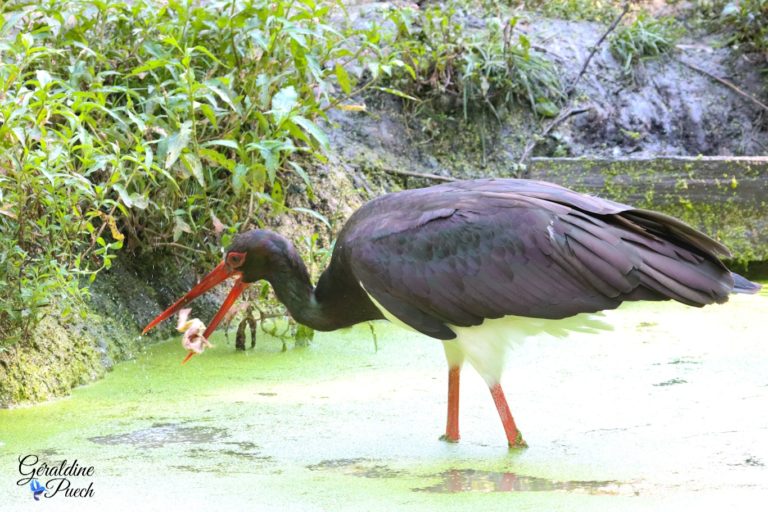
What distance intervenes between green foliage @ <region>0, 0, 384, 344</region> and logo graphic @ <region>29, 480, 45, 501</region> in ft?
3.82

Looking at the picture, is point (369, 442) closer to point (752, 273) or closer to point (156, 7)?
point (156, 7)

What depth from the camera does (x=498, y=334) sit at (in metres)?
4.36

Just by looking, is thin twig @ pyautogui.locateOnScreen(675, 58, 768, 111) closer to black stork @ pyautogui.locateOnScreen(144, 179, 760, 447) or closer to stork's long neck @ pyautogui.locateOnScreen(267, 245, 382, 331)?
black stork @ pyautogui.locateOnScreen(144, 179, 760, 447)

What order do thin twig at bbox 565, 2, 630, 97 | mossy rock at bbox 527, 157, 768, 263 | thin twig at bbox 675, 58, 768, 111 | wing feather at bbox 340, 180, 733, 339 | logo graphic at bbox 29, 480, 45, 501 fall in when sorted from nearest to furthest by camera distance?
1. logo graphic at bbox 29, 480, 45, 501
2. wing feather at bbox 340, 180, 733, 339
3. mossy rock at bbox 527, 157, 768, 263
4. thin twig at bbox 565, 2, 630, 97
5. thin twig at bbox 675, 58, 768, 111

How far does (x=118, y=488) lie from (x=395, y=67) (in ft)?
16.2

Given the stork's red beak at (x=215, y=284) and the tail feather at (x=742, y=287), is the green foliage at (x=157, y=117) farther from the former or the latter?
the tail feather at (x=742, y=287)

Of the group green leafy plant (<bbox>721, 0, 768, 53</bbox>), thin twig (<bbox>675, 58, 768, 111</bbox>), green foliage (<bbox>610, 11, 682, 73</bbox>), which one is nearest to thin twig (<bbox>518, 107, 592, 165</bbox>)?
green foliage (<bbox>610, 11, 682, 73</bbox>)

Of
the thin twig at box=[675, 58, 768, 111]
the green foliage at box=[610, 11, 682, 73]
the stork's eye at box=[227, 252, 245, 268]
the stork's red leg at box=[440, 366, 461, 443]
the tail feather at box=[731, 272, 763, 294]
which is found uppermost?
the green foliage at box=[610, 11, 682, 73]

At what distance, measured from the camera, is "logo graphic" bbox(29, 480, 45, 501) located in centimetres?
361

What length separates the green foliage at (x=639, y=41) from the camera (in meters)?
9.21

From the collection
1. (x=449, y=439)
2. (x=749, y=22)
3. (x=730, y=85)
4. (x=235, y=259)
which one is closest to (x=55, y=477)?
(x=235, y=259)

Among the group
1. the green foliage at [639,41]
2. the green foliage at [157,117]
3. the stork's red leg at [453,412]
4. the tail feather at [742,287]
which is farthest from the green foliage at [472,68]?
the tail feather at [742,287]

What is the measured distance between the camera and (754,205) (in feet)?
23.9

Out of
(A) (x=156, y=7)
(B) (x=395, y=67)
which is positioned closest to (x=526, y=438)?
(A) (x=156, y=7)
